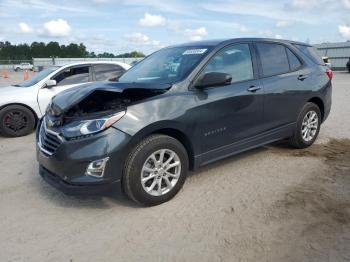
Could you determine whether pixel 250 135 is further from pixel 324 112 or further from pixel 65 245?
pixel 65 245

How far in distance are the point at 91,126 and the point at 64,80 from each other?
5038 mm

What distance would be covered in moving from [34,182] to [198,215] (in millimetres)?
2433

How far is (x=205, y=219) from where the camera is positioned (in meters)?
3.81

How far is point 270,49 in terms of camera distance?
5.51 meters

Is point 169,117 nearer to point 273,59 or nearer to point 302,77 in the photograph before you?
point 273,59

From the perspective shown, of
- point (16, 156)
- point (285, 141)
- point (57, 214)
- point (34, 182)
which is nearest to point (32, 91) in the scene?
point (16, 156)

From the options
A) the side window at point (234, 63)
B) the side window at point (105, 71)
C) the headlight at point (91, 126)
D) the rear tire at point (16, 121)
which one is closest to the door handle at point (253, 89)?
the side window at point (234, 63)

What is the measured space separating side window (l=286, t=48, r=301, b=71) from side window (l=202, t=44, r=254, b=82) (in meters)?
0.99

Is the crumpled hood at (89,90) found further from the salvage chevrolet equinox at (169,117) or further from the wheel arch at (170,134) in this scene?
the wheel arch at (170,134)

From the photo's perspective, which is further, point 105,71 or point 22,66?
point 22,66

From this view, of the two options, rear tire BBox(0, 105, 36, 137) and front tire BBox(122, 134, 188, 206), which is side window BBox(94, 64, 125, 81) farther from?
front tire BBox(122, 134, 188, 206)

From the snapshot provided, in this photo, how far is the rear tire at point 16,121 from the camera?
7.78 m

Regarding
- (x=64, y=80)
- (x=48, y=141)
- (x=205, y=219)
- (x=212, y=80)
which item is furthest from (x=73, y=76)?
(x=205, y=219)

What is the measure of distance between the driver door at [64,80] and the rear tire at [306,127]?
488 cm
